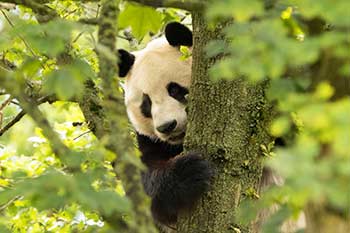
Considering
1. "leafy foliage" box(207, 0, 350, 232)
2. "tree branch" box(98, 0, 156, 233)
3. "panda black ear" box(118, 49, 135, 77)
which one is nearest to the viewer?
"leafy foliage" box(207, 0, 350, 232)

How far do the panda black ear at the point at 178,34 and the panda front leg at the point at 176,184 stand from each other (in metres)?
0.97

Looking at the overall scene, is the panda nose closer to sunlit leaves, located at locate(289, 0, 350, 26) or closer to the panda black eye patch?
the panda black eye patch

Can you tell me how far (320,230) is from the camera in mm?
2697

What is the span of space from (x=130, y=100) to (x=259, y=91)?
190 centimetres

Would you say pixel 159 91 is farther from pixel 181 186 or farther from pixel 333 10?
pixel 333 10

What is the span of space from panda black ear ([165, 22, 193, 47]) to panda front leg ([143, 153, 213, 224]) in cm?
97

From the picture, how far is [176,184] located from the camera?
5.21 metres

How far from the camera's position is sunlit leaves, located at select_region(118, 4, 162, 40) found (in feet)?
13.3

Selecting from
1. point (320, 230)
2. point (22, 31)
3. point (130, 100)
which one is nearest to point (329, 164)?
point (320, 230)

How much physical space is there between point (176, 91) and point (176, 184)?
889 mm

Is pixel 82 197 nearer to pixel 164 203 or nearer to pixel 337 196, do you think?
pixel 337 196

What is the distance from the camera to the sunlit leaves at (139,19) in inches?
159

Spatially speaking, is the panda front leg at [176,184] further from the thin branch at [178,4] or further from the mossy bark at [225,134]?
the thin branch at [178,4]


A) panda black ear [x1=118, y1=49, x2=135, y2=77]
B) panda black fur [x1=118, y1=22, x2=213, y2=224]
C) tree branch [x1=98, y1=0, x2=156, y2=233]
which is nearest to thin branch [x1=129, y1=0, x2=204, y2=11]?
tree branch [x1=98, y1=0, x2=156, y2=233]
